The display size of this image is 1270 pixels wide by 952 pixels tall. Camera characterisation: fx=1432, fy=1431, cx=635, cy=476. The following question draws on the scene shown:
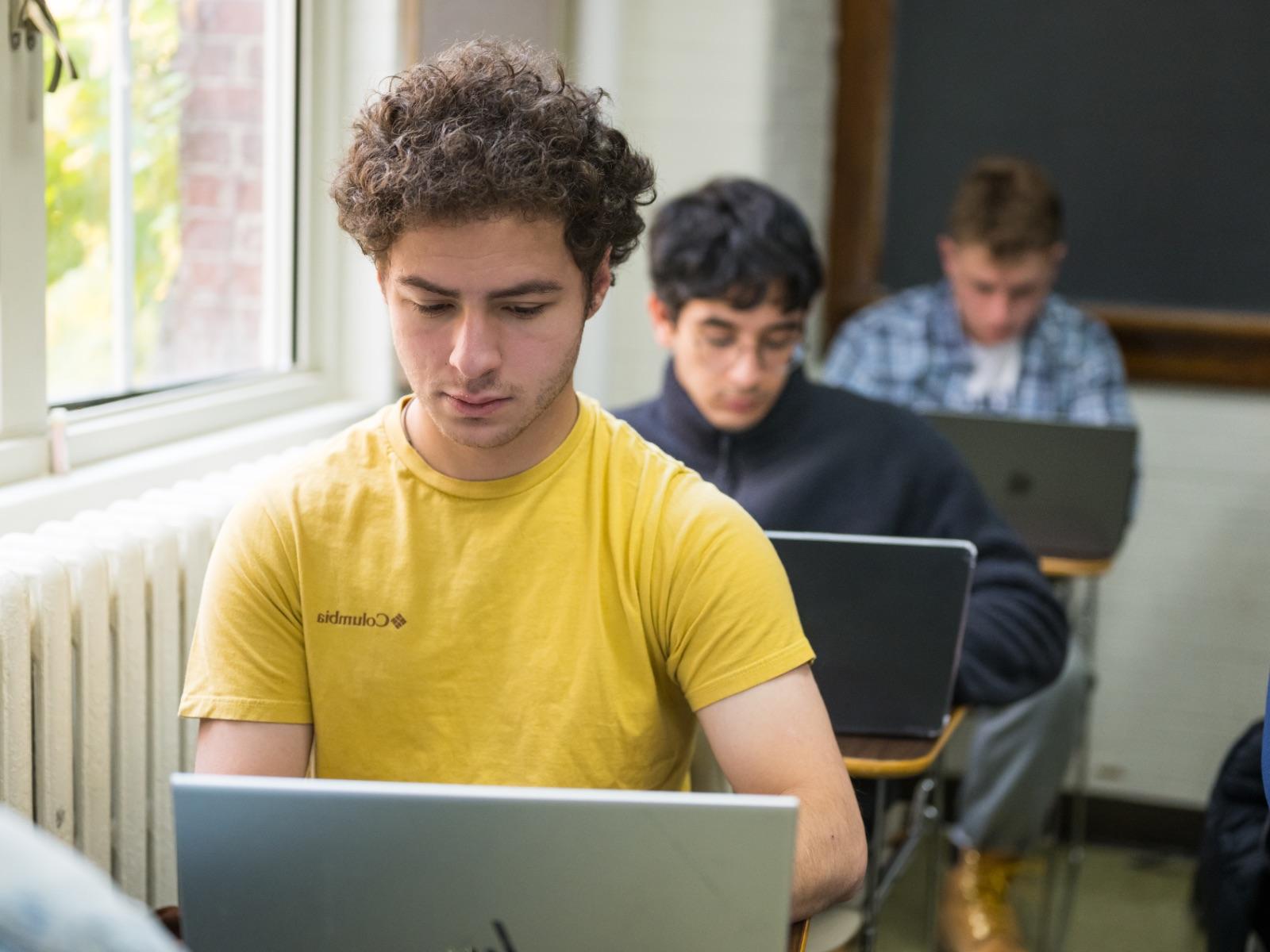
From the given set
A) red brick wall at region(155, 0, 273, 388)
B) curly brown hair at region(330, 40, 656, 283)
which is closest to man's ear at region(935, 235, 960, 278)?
red brick wall at region(155, 0, 273, 388)

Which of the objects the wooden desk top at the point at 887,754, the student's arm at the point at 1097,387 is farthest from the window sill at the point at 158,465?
the student's arm at the point at 1097,387

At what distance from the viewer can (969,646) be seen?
6.09 ft

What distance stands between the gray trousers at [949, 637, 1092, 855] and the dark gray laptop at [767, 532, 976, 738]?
3.83 feet

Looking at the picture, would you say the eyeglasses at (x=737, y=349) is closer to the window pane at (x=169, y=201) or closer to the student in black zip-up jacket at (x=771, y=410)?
the student in black zip-up jacket at (x=771, y=410)

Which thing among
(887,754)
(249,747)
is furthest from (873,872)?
(249,747)

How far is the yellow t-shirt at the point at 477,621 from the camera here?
1260 mm

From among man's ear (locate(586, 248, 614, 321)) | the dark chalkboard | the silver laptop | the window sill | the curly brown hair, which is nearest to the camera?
the silver laptop

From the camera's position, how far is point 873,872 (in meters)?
1.84

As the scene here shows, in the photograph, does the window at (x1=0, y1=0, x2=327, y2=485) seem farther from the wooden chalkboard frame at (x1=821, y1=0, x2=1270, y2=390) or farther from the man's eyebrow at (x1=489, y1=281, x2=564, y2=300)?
the wooden chalkboard frame at (x1=821, y1=0, x2=1270, y2=390)

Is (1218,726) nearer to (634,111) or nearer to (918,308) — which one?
(918,308)

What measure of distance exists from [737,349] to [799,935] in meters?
1.20

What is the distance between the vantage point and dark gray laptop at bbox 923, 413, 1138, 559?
8.19 ft

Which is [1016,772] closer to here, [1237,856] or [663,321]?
[1237,856]

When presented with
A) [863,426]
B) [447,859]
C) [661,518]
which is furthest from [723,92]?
[447,859]
